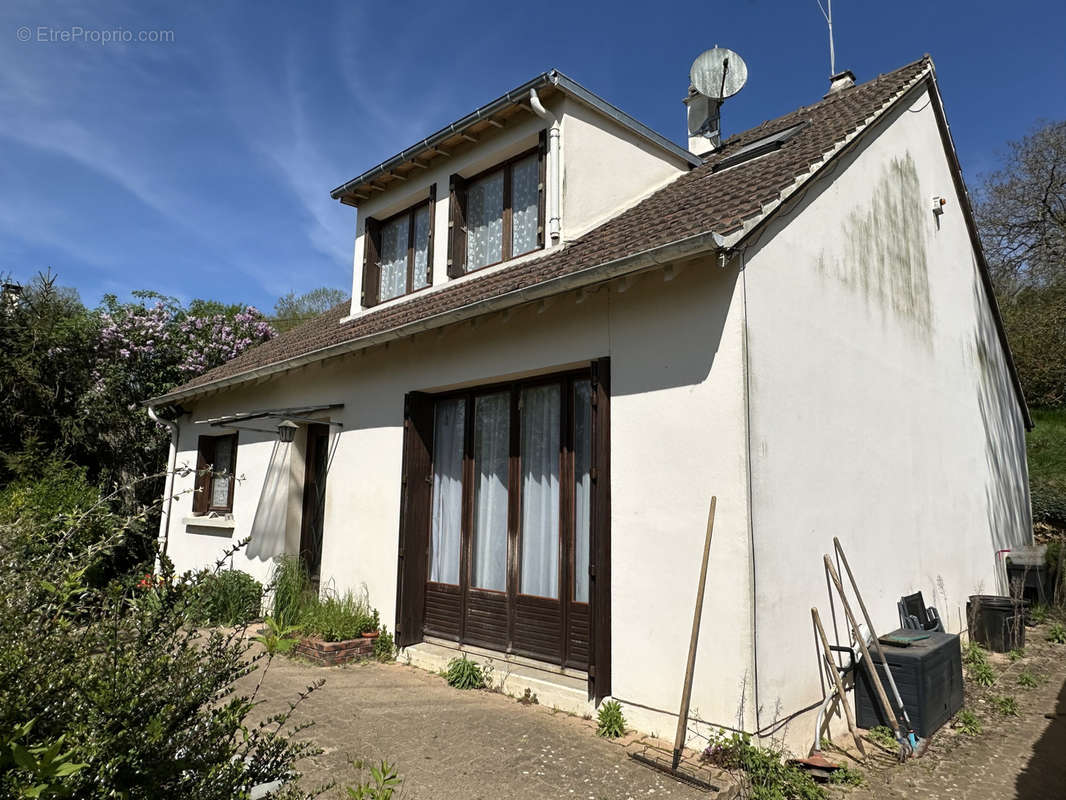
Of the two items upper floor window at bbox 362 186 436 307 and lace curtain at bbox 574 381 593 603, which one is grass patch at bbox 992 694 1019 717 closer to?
lace curtain at bbox 574 381 593 603

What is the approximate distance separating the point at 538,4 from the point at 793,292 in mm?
5471

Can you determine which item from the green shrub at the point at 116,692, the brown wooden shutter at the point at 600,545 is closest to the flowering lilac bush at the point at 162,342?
the brown wooden shutter at the point at 600,545

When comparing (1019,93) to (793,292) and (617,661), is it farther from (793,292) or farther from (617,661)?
(617,661)

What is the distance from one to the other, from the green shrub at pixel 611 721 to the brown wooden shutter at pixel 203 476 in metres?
8.49

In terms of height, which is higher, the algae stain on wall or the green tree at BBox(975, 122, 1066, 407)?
the green tree at BBox(975, 122, 1066, 407)

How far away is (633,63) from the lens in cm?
1002

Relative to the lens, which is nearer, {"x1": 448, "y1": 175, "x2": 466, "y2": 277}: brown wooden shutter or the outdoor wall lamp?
{"x1": 448, "y1": 175, "x2": 466, "y2": 277}: brown wooden shutter

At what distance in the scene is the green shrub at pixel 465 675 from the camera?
5.98 meters

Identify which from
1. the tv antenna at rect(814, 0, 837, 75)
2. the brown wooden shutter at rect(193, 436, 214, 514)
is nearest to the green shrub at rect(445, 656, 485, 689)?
the brown wooden shutter at rect(193, 436, 214, 514)

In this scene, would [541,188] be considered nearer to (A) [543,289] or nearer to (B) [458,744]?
(A) [543,289]

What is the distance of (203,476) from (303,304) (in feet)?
72.0

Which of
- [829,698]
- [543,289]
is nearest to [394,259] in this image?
[543,289]

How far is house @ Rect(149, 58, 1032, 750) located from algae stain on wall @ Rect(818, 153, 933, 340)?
45 millimetres

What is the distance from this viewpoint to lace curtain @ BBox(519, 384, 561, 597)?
6.02m
